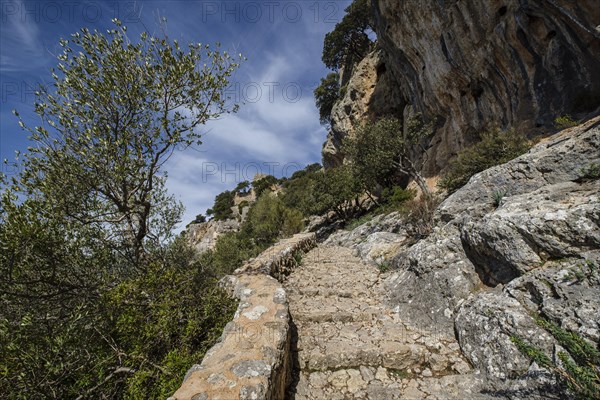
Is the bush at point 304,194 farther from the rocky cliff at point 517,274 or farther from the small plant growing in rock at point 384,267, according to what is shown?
the rocky cliff at point 517,274

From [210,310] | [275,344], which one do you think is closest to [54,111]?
[210,310]

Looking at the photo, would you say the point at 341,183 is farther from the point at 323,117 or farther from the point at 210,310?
the point at 210,310

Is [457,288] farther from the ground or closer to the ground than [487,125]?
closer to the ground

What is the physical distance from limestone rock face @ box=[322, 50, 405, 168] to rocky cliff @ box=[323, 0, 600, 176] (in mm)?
3422

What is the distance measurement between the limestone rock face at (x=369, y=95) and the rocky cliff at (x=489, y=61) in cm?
342

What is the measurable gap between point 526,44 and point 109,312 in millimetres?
21377

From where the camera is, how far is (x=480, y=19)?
15805mm

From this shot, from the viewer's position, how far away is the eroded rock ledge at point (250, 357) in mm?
3199

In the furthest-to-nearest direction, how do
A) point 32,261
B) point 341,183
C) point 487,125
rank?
1. point 341,183
2. point 487,125
3. point 32,261

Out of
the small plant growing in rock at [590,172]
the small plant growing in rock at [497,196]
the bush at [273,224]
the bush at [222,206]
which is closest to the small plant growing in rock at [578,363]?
the small plant growing in rock at [590,172]

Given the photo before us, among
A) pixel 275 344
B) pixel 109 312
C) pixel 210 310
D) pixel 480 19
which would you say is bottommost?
pixel 275 344

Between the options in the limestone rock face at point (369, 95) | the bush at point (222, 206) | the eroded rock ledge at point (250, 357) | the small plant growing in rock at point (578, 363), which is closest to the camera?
the small plant growing in rock at point (578, 363)

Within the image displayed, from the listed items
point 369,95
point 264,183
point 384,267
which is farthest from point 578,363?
point 264,183

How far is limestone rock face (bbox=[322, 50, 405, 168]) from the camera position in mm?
30281
